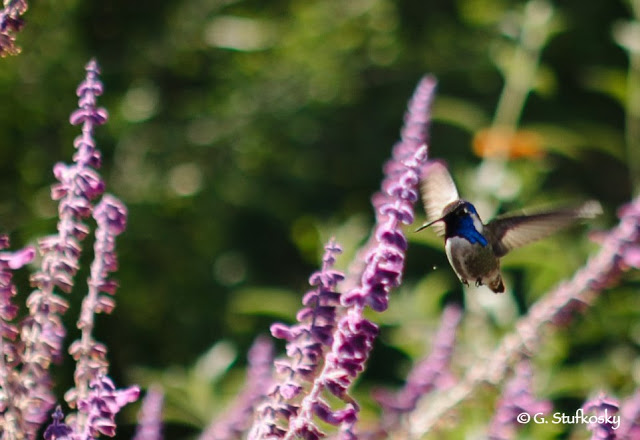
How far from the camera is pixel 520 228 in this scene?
8.08 feet

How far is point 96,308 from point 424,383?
3.72ft

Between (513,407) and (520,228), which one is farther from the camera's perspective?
(520,228)

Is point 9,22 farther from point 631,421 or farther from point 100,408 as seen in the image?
point 631,421

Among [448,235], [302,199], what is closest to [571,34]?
[302,199]

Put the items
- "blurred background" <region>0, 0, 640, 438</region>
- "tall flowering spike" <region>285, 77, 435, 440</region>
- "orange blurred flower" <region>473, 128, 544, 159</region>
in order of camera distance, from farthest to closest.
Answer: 1. "orange blurred flower" <region>473, 128, 544, 159</region>
2. "blurred background" <region>0, 0, 640, 438</region>
3. "tall flowering spike" <region>285, 77, 435, 440</region>

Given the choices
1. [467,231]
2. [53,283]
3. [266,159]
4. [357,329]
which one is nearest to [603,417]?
[357,329]

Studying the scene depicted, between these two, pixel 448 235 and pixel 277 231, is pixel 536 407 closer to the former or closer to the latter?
pixel 448 235

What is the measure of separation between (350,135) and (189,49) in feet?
4.68

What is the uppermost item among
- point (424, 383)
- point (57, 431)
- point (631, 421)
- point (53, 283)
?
point (424, 383)

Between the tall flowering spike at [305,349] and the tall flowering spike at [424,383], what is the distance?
891 mm

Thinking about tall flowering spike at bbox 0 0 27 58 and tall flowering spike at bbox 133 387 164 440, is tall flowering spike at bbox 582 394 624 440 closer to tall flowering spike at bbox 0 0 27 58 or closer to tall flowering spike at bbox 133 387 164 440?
tall flowering spike at bbox 133 387 164 440

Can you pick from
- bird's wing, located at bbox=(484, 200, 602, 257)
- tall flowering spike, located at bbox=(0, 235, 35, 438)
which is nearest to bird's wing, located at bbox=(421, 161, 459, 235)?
bird's wing, located at bbox=(484, 200, 602, 257)

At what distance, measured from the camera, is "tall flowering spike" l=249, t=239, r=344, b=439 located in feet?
4.40

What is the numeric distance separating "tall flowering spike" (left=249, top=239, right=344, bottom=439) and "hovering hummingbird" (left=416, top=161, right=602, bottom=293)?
0.81 meters
